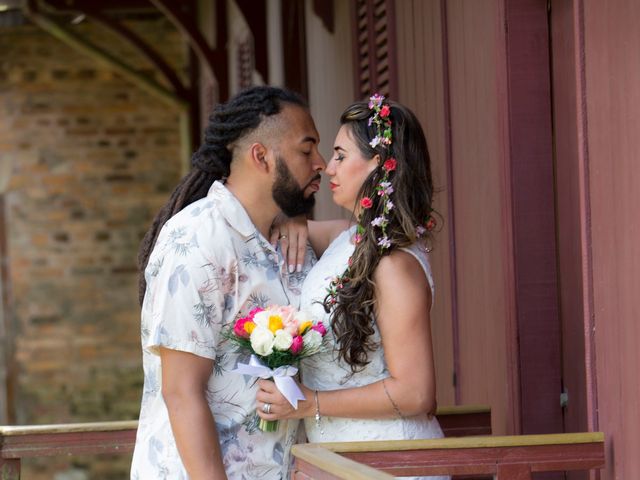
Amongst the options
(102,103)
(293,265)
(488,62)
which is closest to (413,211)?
(293,265)

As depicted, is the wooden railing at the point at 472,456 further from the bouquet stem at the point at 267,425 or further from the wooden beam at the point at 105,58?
the wooden beam at the point at 105,58

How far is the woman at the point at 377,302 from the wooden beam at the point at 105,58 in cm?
904

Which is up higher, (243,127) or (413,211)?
(243,127)

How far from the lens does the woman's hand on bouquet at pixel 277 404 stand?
2902 millimetres

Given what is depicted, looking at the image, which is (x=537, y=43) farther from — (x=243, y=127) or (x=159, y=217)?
Answer: (x=159, y=217)

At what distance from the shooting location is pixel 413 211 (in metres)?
2.94

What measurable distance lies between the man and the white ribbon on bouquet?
10 cm

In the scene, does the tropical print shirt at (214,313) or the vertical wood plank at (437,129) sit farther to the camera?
the vertical wood plank at (437,129)

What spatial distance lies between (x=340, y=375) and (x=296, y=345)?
21cm

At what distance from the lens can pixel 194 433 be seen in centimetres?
288

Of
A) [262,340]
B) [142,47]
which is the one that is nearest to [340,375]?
[262,340]

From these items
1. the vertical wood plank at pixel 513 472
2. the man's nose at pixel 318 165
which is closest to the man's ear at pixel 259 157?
the man's nose at pixel 318 165

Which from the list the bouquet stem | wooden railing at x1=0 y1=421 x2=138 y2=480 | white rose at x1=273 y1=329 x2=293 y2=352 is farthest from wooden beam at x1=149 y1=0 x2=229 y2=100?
white rose at x1=273 y1=329 x2=293 y2=352

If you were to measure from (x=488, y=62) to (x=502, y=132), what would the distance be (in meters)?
0.32
